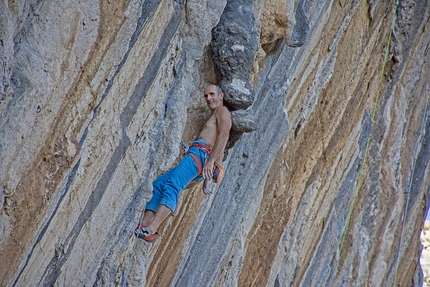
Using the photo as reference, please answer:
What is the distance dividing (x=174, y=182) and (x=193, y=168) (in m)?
0.19

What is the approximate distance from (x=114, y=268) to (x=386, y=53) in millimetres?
5085

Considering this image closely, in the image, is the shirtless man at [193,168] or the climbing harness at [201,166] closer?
the shirtless man at [193,168]

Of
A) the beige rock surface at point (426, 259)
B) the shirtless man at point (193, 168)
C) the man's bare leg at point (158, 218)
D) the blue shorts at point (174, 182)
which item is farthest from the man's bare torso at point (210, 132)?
the beige rock surface at point (426, 259)

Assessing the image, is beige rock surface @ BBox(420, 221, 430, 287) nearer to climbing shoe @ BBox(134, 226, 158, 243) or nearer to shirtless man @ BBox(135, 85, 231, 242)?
shirtless man @ BBox(135, 85, 231, 242)

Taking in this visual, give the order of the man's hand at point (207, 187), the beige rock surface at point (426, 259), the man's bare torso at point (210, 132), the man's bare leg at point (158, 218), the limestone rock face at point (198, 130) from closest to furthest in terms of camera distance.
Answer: the limestone rock face at point (198, 130)
the man's bare leg at point (158, 218)
the man's hand at point (207, 187)
the man's bare torso at point (210, 132)
the beige rock surface at point (426, 259)

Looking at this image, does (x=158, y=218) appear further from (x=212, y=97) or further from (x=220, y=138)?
(x=212, y=97)

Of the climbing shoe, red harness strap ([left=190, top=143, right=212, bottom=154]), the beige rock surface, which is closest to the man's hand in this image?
red harness strap ([left=190, top=143, right=212, bottom=154])

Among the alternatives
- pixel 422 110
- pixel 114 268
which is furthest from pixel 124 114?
pixel 422 110

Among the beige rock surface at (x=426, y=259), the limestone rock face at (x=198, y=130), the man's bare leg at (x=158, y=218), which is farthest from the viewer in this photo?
the beige rock surface at (x=426, y=259)

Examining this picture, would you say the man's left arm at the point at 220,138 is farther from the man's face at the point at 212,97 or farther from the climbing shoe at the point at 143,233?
the climbing shoe at the point at 143,233

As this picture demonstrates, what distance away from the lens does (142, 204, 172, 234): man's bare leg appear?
487cm

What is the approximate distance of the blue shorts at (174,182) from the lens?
491 centimetres

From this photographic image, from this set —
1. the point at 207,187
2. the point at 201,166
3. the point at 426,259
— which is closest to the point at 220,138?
the point at 201,166

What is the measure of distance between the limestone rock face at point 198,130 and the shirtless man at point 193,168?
11cm
